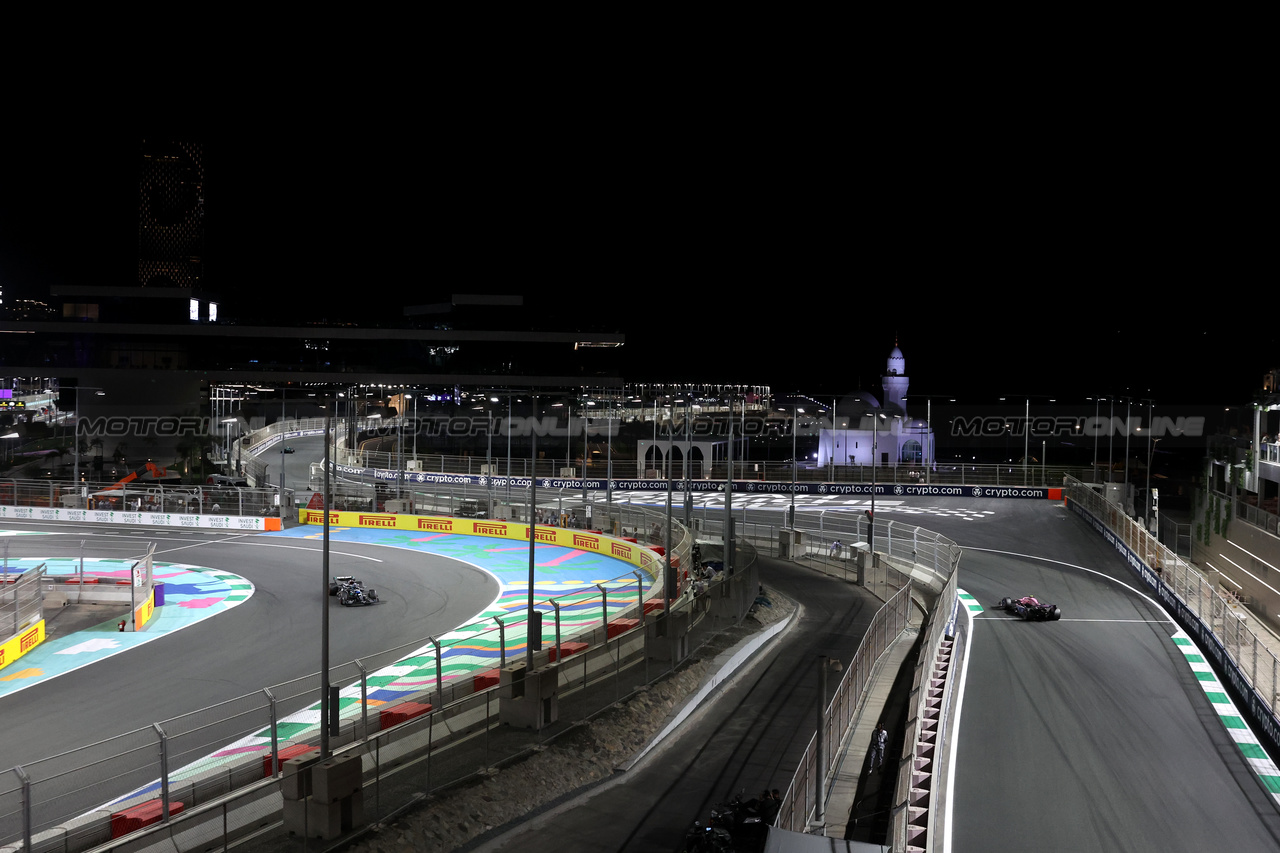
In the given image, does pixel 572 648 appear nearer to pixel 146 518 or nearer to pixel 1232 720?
pixel 1232 720

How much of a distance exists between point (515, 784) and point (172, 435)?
3127 inches

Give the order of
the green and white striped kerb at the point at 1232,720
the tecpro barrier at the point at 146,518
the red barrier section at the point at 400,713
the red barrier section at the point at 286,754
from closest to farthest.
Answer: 1. the red barrier section at the point at 286,754
2. the red barrier section at the point at 400,713
3. the green and white striped kerb at the point at 1232,720
4. the tecpro barrier at the point at 146,518

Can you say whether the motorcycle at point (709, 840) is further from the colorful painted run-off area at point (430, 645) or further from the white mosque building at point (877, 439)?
the white mosque building at point (877, 439)

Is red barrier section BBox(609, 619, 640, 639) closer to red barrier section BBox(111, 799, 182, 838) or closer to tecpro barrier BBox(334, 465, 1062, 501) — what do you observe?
red barrier section BBox(111, 799, 182, 838)

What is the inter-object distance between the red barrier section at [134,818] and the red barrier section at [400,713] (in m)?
3.46

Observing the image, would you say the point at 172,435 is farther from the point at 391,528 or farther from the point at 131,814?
the point at 131,814

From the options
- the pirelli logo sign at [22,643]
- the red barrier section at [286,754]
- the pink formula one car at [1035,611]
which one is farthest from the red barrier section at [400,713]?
the pink formula one car at [1035,611]

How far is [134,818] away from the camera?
12984 millimetres

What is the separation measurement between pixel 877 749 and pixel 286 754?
1062 cm

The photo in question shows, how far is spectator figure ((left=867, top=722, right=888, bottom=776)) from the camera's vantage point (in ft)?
57.5

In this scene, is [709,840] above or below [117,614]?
above

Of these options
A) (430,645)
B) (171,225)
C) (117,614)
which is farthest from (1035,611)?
(171,225)

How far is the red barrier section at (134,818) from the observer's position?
12.8 metres

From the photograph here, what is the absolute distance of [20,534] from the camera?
46000 mm
